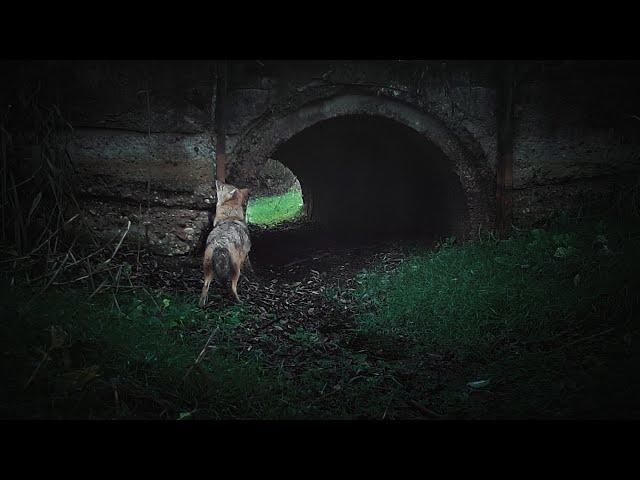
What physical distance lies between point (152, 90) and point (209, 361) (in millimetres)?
3673

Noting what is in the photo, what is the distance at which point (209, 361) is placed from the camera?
4117mm

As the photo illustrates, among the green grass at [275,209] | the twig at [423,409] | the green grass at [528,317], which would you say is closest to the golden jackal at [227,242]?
the green grass at [528,317]

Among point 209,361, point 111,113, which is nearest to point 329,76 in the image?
point 111,113

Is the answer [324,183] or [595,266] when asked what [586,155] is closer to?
[595,266]

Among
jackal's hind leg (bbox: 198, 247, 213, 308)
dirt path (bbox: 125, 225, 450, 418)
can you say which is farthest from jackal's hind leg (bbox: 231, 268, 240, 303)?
jackal's hind leg (bbox: 198, 247, 213, 308)

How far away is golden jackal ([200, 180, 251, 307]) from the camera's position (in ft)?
17.7

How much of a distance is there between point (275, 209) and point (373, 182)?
19.3 ft

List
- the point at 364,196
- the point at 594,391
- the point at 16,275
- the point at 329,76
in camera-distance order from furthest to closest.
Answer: the point at 364,196
the point at 329,76
the point at 16,275
the point at 594,391

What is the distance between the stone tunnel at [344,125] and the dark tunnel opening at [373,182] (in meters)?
0.08

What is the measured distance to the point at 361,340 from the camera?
5047mm

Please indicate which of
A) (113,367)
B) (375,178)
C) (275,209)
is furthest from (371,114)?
(275,209)

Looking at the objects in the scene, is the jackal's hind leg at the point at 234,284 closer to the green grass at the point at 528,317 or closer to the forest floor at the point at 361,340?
the forest floor at the point at 361,340

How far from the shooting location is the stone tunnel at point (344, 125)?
6.00 m

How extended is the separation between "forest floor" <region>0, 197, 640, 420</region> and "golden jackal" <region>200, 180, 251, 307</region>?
0.32 meters
